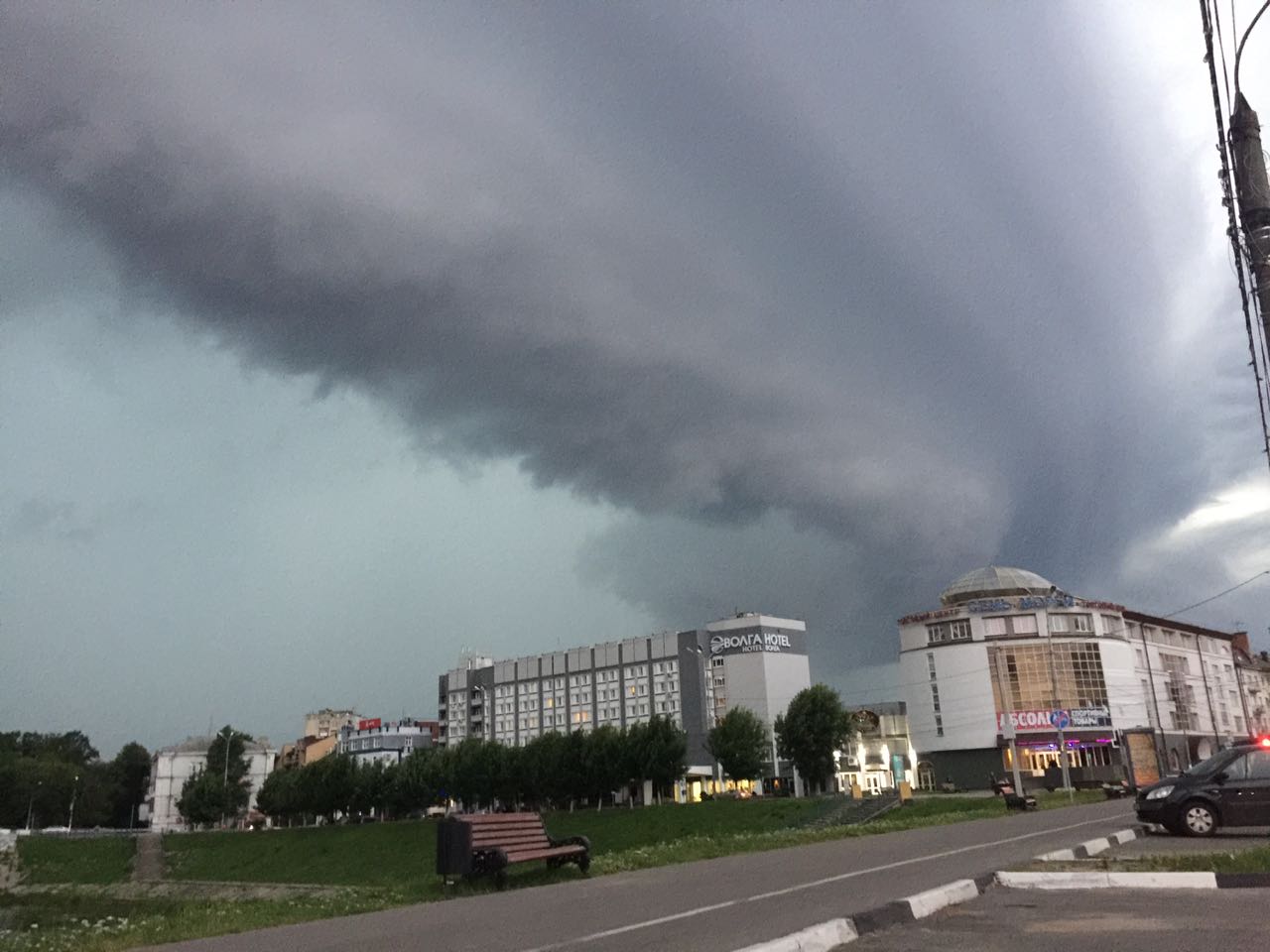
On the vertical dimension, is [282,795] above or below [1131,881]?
above

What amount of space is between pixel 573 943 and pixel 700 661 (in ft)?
423

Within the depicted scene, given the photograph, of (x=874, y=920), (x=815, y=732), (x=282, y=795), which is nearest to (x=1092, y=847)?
(x=874, y=920)

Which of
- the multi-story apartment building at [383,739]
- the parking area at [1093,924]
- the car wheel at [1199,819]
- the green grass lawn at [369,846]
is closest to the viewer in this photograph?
the parking area at [1093,924]

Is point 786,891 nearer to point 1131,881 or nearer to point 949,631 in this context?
point 1131,881

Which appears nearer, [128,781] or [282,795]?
[282,795]

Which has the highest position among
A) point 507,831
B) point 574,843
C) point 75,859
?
point 507,831

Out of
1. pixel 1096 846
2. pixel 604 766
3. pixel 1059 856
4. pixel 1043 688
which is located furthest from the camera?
pixel 1043 688

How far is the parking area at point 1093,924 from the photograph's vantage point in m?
8.14

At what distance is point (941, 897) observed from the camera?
1089 cm

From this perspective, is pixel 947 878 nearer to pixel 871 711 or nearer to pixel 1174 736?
pixel 1174 736

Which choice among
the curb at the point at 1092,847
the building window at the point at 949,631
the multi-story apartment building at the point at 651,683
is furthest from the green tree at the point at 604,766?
the curb at the point at 1092,847

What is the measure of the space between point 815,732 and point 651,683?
5353cm

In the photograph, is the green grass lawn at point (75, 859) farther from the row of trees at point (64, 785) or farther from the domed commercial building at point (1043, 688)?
the domed commercial building at point (1043, 688)

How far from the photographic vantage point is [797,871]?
635 inches
